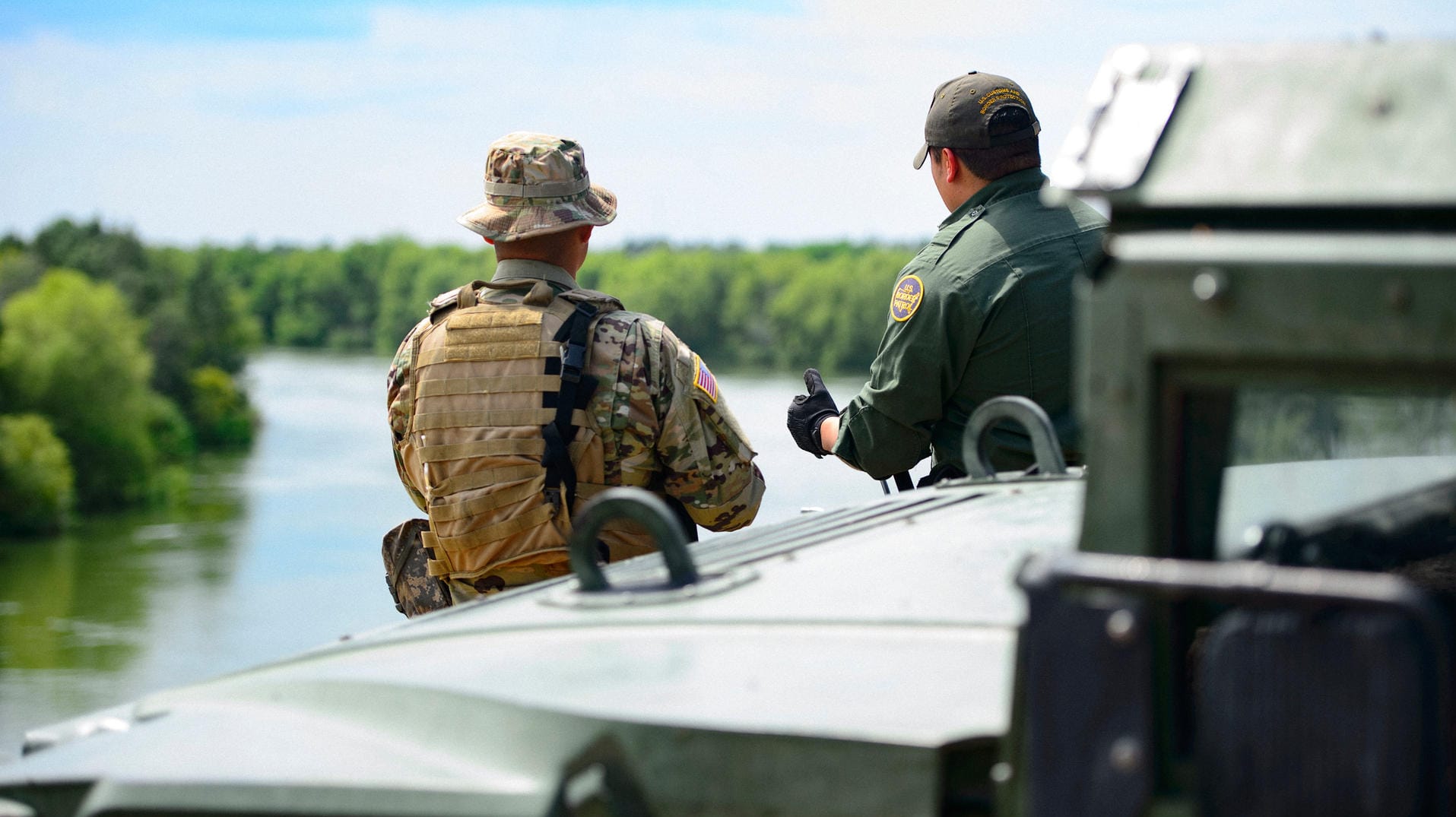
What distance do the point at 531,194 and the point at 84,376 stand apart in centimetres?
6354

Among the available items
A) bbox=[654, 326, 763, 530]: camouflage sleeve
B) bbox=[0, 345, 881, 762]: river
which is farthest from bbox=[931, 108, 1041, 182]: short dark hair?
bbox=[0, 345, 881, 762]: river

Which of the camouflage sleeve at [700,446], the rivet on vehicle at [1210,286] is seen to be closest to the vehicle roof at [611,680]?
the rivet on vehicle at [1210,286]

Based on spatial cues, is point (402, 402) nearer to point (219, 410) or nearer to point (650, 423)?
point (650, 423)

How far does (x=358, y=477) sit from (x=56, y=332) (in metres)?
14.3

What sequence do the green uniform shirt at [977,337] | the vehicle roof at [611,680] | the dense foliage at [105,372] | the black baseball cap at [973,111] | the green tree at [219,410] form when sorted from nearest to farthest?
the vehicle roof at [611,680], the green uniform shirt at [977,337], the black baseball cap at [973,111], the dense foliage at [105,372], the green tree at [219,410]

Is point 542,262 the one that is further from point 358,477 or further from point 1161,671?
point 358,477

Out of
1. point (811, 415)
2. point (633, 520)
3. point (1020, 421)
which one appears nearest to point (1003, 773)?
point (633, 520)

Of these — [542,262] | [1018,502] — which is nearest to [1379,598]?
[1018,502]

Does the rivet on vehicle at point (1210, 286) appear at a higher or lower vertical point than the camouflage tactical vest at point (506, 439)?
higher

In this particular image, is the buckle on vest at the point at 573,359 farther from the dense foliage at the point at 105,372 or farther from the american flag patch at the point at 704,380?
the dense foliage at the point at 105,372

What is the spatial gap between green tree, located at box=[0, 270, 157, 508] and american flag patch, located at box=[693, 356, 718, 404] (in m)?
63.4

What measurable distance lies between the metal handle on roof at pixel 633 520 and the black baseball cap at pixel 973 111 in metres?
2.40

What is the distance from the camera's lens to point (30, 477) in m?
57.6

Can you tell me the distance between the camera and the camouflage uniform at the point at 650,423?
3740mm
